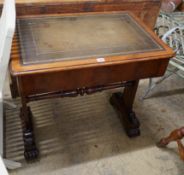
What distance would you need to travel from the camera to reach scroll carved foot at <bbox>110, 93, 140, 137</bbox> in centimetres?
157

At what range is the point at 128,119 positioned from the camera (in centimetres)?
160

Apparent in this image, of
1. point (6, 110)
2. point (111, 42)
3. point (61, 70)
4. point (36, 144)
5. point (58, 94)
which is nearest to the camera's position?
point (61, 70)

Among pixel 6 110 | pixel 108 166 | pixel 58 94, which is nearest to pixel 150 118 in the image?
pixel 108 166

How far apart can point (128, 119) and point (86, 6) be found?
878 mm

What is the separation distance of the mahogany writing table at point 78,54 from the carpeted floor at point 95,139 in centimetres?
14

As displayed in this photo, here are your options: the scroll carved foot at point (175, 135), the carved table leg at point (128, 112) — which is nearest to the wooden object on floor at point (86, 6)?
the carved table leg at point (128, 112)

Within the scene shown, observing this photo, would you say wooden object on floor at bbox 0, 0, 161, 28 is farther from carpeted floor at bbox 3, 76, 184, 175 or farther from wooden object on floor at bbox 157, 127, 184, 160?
wooden object on floor at bbox 157, 127, 184, 160

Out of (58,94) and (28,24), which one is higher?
(28,24)

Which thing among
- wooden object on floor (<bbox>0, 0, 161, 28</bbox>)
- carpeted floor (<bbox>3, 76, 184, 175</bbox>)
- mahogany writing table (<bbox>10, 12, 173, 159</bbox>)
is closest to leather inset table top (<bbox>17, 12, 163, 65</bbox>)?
mahogany writing table (<bbox>10, 12, 173, 159</bbox>)

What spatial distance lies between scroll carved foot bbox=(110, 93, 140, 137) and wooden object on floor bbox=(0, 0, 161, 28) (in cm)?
70

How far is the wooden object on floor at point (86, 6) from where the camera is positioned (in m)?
1.54

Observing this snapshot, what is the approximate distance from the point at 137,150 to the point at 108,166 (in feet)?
0.78

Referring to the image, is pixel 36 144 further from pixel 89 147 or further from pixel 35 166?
pixel 89 147

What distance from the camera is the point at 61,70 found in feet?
3.27
